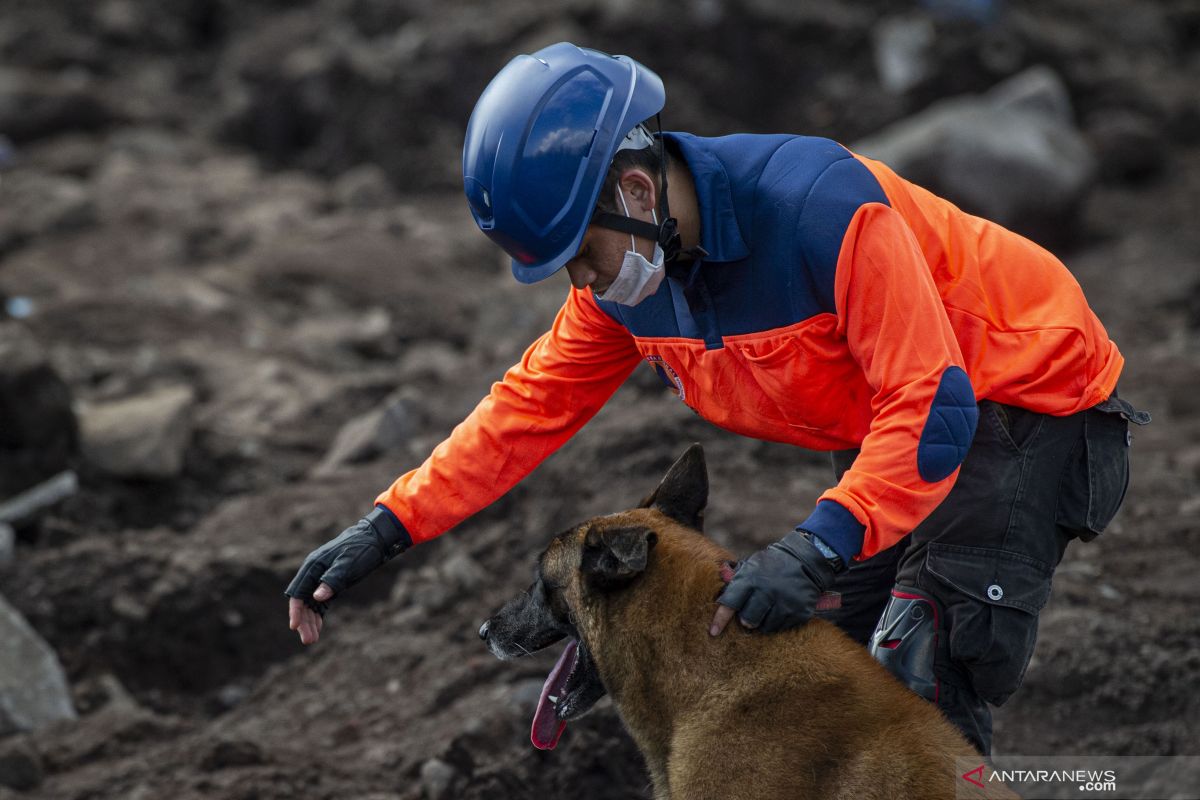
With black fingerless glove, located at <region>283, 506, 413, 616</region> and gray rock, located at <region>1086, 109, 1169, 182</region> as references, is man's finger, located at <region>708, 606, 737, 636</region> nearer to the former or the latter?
black fingerless glove, located at <region>283, 506, 413, 616</region>

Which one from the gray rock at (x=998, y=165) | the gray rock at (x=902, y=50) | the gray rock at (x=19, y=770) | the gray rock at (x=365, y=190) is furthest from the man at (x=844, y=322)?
the gray rock at (x=902, y=50)

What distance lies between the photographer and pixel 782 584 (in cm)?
293

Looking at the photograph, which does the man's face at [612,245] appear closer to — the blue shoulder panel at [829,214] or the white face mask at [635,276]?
the white face mask at [635,276]

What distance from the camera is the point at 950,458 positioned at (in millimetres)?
2982

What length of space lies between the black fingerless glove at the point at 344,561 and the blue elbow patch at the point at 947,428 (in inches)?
60.7

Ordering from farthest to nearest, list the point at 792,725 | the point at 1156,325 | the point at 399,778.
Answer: the point at 1156,325 < the point at 399,778 < the point at 792,725

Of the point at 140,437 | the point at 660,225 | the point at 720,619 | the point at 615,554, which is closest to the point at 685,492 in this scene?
the point at 615,554

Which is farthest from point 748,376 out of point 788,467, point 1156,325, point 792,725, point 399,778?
point 1156,325

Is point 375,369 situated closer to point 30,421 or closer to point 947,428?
point 30,421

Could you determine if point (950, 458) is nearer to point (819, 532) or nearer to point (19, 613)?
point (819, 532)

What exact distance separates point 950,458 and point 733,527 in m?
3.64

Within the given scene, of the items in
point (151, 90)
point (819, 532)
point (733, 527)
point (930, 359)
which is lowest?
point (151, 90)

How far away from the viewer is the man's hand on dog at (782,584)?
9.61 ft

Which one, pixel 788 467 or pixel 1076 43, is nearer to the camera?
pixel 788 467
